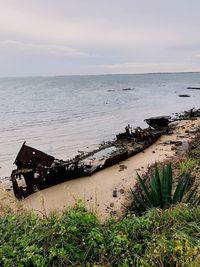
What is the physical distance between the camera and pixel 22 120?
104ft

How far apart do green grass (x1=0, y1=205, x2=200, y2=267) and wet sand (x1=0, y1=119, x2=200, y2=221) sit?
3.13 metres

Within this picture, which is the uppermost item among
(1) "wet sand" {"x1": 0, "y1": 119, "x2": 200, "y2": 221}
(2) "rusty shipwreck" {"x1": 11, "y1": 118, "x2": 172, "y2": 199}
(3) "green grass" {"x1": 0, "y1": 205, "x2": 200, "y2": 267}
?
(3) "green grass" {"x1": 0, "y1": 205, "x2": 200, "y2": 267}

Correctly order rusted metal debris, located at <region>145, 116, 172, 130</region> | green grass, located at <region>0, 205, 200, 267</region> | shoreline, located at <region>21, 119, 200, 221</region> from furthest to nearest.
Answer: rusted metal debris, located at <region>145, 116, 172, 130</region> < shoreline, located at <region>21, 119, 200, 221</region> < green grass, located at <region>0, 205, 200, 267</region>

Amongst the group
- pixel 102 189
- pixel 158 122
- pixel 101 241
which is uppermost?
pixel 101 241

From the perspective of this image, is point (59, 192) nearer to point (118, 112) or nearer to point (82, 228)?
point (82, 228)

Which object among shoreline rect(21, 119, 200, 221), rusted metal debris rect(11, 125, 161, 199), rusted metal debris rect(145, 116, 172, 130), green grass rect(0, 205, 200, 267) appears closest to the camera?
green grass rect(0, 205, 200, 267)

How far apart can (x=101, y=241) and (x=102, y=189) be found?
6.49m

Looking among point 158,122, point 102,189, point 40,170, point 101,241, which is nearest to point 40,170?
point 40,170

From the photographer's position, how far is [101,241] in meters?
4.00

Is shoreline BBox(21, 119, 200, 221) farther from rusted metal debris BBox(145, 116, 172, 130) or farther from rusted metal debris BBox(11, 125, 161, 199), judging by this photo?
rusted metal debris BBox(145, 116, 172, 130)

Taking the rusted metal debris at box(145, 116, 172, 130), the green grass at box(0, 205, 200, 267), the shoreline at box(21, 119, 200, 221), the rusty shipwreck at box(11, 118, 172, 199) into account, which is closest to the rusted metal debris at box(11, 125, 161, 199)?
the rusty shipwreck at box(11, 118, 172, 199)

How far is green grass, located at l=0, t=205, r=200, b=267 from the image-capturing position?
12.1ft

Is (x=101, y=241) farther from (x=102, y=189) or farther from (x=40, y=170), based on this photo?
(x=40, y=170)

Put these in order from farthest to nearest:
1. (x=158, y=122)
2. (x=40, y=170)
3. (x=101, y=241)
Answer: (x=158, y=122)
(x=40, y=170)
(x=101, y=241)
